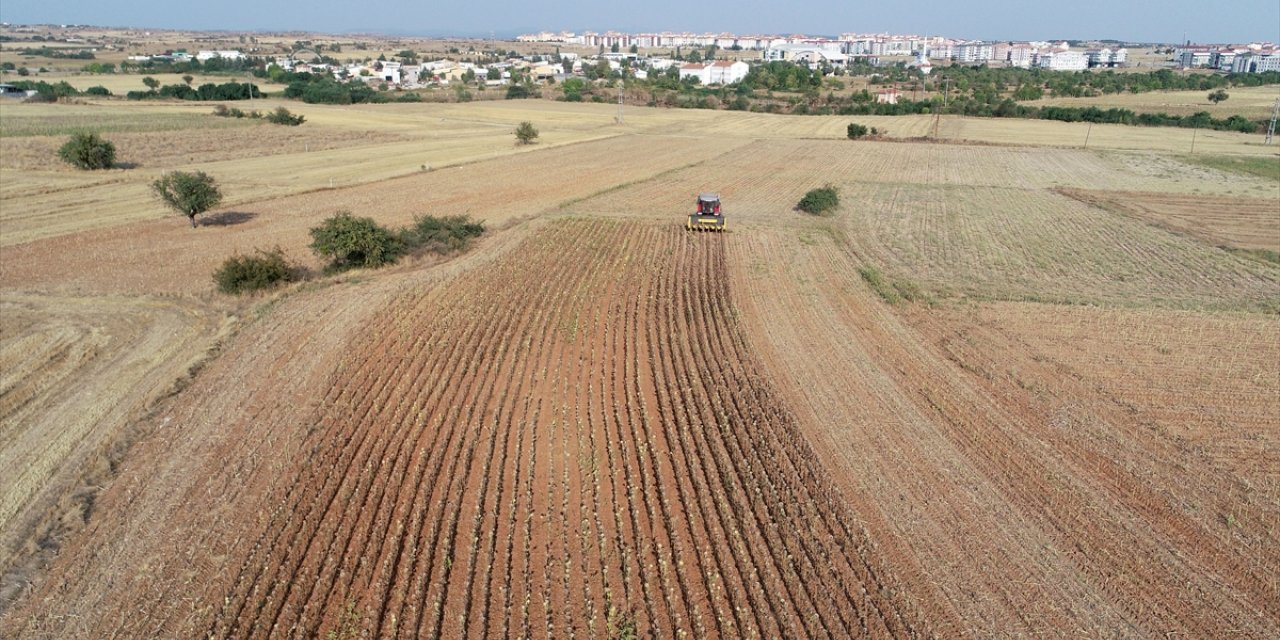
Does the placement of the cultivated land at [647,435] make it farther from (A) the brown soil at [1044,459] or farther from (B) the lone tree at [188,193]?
(B) the lone tree at [188,193]

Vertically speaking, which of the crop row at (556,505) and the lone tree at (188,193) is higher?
the lone tree at (188,193)

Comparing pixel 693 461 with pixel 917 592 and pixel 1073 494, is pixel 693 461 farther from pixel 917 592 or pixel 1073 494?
pixel 1073 494

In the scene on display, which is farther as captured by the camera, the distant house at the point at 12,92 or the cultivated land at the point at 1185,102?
the cultivated land at the point at 1185,102

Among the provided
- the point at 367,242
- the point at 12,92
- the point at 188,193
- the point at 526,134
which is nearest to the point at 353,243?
the point at 367,242

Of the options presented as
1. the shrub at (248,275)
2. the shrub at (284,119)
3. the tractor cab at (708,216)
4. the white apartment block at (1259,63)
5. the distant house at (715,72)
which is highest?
the white apartment block at (1259,63)

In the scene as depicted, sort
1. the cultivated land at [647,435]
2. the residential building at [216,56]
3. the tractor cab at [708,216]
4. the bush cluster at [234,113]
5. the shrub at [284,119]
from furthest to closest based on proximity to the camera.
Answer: the residential building at [216,56] < the bush cluster at [234,113] < the shrub at [284,119] < the tractor cab at [708,216] < the cultivated land at [647,435]

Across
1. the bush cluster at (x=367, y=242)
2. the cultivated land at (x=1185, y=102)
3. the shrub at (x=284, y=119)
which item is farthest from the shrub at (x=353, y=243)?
the cultivated land at (x=1185, y=102)

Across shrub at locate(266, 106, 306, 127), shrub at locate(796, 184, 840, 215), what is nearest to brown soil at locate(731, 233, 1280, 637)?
shrub at locate(796, 184, 840, 215)

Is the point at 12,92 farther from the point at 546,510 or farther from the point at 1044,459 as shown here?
the point at 1044,459

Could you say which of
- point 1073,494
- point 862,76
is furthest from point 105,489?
point 862,76
